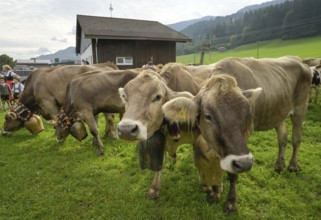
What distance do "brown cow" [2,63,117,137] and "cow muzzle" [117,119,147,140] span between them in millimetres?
5075

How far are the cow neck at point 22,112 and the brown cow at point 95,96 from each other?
218 cm

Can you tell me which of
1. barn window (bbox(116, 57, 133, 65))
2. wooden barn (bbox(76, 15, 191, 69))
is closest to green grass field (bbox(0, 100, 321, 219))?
wooden barn (bbox(76, 15, 191, 69))

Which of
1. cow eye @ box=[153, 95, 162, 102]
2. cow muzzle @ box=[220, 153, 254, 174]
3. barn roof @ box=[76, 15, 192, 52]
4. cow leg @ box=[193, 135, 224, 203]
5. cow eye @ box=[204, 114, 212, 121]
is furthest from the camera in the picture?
barn roof @ box=[76, 15, 192, 52]

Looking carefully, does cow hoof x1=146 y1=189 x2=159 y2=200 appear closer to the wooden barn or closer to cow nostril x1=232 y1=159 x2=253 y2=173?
cow nostril x1=232 y1=159 x2=253 y2=173

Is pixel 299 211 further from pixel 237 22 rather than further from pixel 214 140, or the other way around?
pixel 237 22

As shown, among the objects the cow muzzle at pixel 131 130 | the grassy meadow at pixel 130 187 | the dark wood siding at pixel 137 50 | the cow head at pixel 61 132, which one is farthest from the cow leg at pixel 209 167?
the dark wood siding at pixel 137 50

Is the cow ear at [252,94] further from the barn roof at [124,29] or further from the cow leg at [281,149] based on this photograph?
the barn roof at [124,29]

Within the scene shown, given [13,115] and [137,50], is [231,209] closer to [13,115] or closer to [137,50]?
[13,115]

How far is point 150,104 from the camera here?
288 centimetres

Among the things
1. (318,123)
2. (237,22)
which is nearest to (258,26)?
(237,22)

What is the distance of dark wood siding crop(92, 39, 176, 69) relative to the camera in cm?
1789

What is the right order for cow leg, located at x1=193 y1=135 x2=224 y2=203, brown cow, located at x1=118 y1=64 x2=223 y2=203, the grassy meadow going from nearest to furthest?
brown cow, located at x1=118 y1=64 x2=223 y2=203, cow leg, located at x1=193 y1=135 x2=224 y2=203, the grassy meadow

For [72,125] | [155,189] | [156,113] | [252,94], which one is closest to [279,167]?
[155,189]

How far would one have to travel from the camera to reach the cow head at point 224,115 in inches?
88.7
